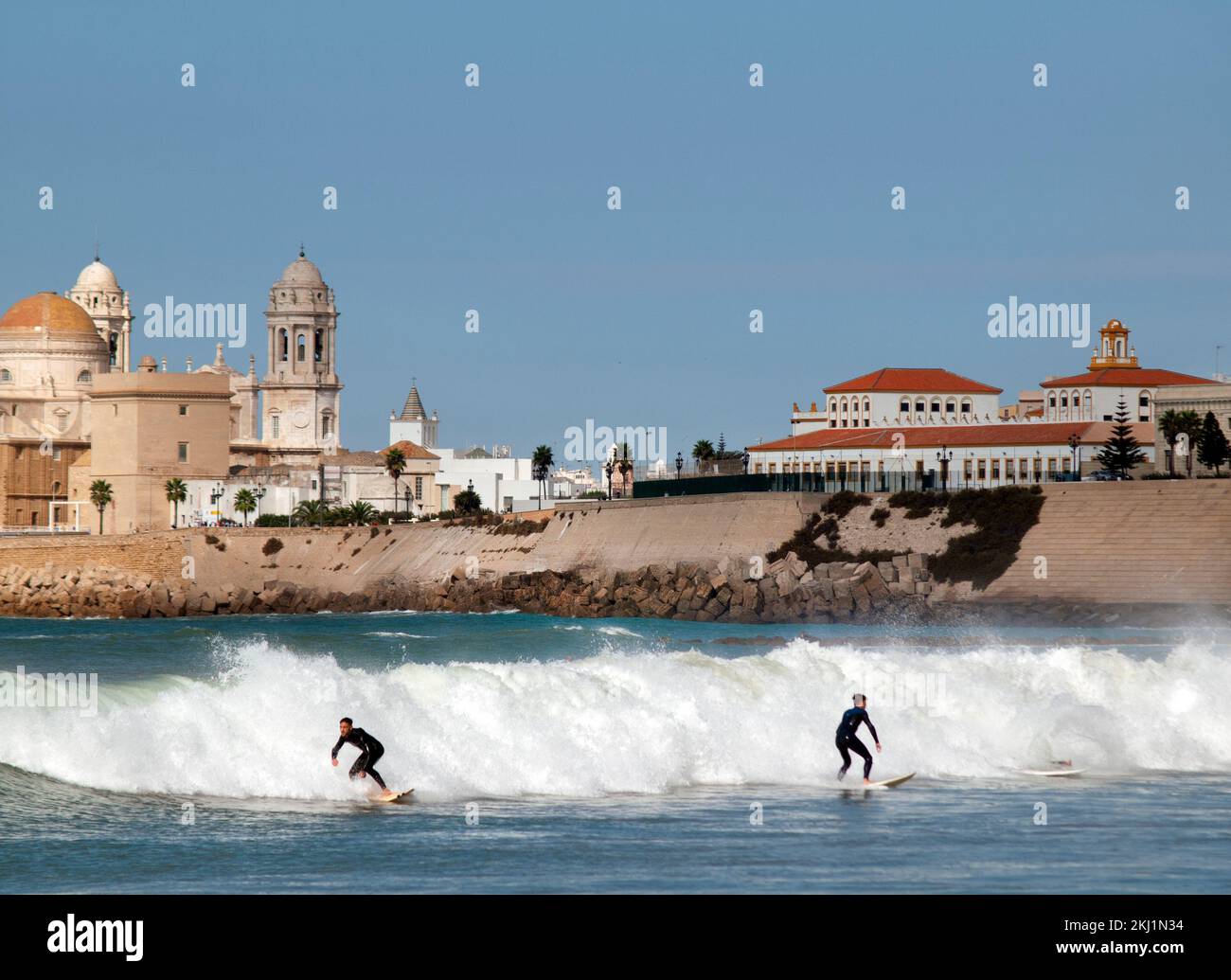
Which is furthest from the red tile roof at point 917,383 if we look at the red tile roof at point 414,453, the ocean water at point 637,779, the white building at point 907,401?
the ocean water at point 637,779

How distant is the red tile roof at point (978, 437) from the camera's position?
353ft

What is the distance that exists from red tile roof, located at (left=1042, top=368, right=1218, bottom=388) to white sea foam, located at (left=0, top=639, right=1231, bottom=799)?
92307 millimetres

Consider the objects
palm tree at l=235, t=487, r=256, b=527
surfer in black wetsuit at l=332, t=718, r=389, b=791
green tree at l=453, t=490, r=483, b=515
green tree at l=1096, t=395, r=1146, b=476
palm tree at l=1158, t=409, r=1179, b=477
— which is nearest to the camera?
surfer in black wetsuit at l=332, t=718, r=389, b=791

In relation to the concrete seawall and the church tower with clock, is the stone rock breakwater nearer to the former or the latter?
the concrete seawall

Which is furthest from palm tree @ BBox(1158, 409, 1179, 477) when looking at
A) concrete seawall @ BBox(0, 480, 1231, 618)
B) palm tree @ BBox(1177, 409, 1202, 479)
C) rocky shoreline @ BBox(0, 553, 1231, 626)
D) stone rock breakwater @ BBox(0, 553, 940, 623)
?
stone rock breakwater @ BBox(0, 553, 940, 623)

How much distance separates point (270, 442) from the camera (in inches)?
5497

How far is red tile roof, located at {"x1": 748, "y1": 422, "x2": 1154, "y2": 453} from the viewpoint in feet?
353

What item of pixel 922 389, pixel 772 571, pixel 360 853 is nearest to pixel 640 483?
pixel 772 571

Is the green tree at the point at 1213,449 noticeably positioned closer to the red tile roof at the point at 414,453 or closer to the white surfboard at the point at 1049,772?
the red tile roof at the point at 414,453

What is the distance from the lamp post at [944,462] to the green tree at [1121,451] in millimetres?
7435

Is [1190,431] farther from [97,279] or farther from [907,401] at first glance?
[97,279]

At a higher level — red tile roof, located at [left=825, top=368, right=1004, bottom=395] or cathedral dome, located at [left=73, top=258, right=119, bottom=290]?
cathedral dome, located at [left=73, top=258, right=119, bottom=290]

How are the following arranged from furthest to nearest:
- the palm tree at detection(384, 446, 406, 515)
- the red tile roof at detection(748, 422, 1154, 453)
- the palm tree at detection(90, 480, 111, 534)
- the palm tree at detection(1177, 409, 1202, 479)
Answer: the palm tree at detection(384, 446, 406, 515)
the palm tree at detection(90, 480, 111, 534)
the red tile roof at detection(748, 422, 1154, 453)
the palm tree at detection(1177, 409, 1202, 479)
